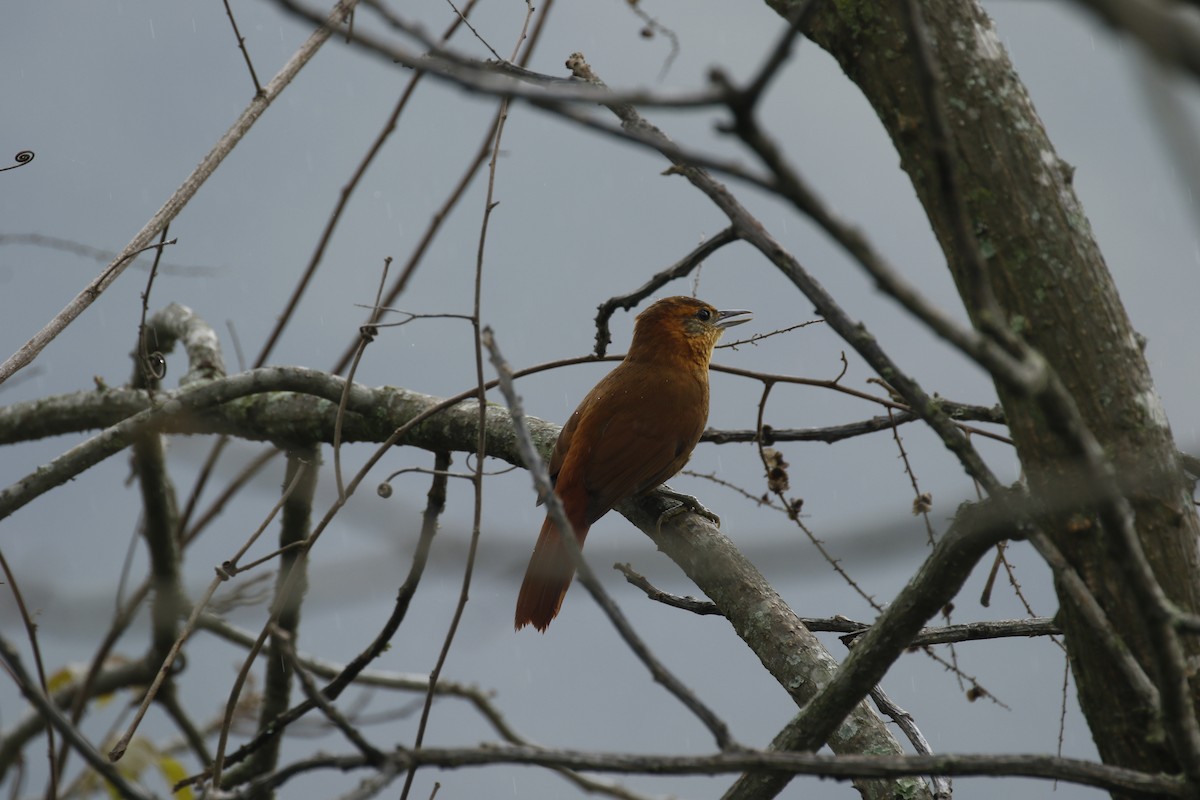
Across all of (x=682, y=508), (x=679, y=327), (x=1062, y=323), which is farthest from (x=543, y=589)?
(x=1062, y=323)

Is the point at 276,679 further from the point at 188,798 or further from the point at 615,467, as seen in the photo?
the point at 615,467

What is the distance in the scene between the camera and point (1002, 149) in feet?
5.28

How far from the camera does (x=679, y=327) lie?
13.9ft

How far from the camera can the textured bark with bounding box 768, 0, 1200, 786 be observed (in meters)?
1.55

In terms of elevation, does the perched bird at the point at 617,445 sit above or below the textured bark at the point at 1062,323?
above

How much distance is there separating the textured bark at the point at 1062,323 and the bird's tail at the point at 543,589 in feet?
5.83

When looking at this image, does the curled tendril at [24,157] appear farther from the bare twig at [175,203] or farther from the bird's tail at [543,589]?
the bird's tail at [543,589]

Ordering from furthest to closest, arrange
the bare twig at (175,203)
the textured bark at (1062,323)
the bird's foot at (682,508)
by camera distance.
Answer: the bird's foot at (682,508)
the bare twig at (175,203)
the textured bark at (1062,323)

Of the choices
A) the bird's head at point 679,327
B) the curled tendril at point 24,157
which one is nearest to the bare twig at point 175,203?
the curled tendril at point 24,157

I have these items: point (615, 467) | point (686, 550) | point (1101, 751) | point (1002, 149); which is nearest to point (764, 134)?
point (1002, 149)

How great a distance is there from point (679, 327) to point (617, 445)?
37.4 inches

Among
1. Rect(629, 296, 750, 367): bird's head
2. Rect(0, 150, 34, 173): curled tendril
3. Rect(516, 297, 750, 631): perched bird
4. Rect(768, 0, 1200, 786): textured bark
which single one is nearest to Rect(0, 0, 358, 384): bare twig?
Rect(0, 150, 34, 173): curled tendril

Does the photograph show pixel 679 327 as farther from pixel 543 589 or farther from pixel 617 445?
pixel 543 589

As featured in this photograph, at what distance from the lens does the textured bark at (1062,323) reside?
155 cm
